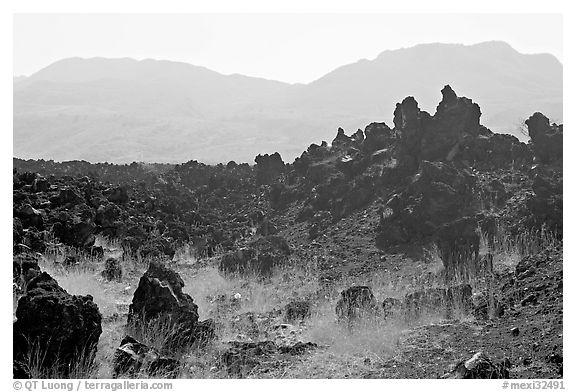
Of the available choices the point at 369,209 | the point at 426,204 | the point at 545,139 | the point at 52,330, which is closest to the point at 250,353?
the point at 52,330

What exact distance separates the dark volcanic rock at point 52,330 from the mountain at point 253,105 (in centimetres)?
7148

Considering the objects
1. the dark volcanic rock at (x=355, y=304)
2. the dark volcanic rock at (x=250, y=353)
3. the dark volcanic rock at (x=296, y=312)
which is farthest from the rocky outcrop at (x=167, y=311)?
the dark volcanic rock at (x=355, y=304)

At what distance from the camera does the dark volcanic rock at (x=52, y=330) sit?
541 centimetres

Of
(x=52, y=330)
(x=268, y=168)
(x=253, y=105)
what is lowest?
(x=52, y=330)

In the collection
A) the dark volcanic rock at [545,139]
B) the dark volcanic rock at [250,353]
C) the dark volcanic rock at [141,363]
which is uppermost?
the dark volcanic rock at [545,139]

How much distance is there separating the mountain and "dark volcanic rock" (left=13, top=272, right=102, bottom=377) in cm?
7148

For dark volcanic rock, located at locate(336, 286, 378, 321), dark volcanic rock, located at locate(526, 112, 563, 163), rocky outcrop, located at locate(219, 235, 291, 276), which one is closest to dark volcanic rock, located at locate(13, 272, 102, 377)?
dark volcanic rock, located at locate(336, 286, 378, 321)

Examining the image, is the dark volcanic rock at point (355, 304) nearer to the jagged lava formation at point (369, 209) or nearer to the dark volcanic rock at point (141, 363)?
the jagged lava formation at point (369, 209)

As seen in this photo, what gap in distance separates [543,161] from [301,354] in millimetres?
10648

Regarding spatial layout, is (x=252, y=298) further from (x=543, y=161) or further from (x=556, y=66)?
(x=556, y=66)

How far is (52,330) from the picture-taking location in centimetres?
546

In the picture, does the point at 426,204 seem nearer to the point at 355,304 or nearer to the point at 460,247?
the point at 460,247

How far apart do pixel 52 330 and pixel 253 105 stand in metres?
152

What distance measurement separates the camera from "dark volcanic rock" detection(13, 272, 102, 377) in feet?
17.7
